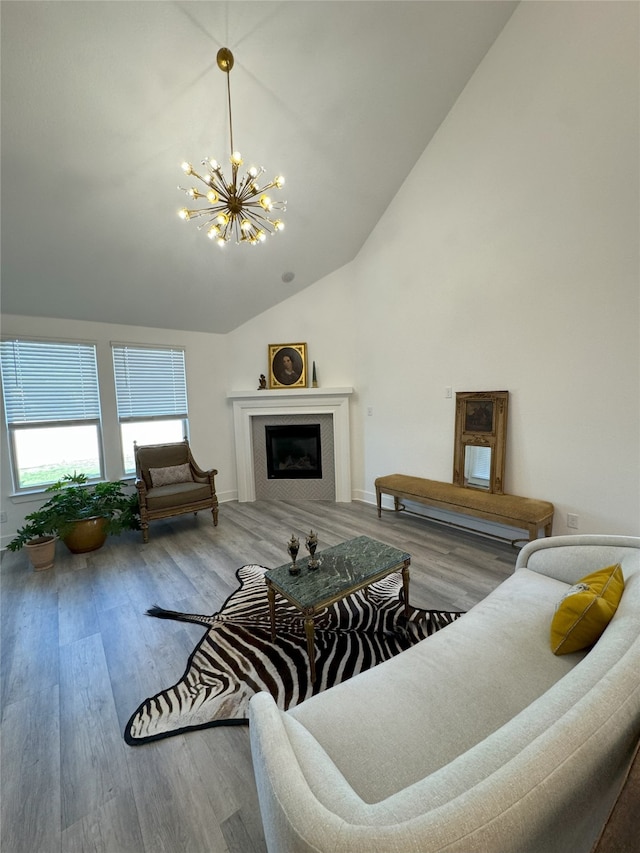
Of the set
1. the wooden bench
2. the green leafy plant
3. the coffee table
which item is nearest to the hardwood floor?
the green leafy plant

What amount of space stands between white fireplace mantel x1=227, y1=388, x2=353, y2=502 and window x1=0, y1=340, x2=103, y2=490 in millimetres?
1798

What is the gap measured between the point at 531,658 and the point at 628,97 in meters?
3.75

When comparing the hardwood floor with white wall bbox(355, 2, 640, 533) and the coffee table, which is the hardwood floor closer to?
the coffee table

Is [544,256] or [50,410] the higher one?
[544,256]

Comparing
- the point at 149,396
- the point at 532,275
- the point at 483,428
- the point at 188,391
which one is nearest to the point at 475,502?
the point at 483,428

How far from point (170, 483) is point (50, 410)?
1527 mm

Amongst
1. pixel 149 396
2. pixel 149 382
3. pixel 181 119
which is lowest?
pixel 149 396

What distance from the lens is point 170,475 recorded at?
427 centimetres

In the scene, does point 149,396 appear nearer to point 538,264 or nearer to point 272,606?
point 272,606

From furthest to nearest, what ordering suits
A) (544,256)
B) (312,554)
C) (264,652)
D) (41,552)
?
(41,552), (544,256), (312,554), (264,652)

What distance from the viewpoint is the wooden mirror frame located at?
11.0ft

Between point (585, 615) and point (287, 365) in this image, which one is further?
point (287, 365)

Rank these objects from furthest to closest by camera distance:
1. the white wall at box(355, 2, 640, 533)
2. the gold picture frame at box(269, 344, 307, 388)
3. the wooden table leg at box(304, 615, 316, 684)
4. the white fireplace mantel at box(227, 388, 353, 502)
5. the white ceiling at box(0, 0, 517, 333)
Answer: the gold picture frame at box(269, 344, 307, 388)
the white fireplace mantel at box(227, 388, 353, 502)
the white wall at box(355, 2, 640, 533)
the white ceiling at box(0, 0, 517, 333)
the wooden table leg at box(304, 615, 316, 684)

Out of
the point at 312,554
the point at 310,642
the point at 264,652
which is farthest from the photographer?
the point at 312,554
